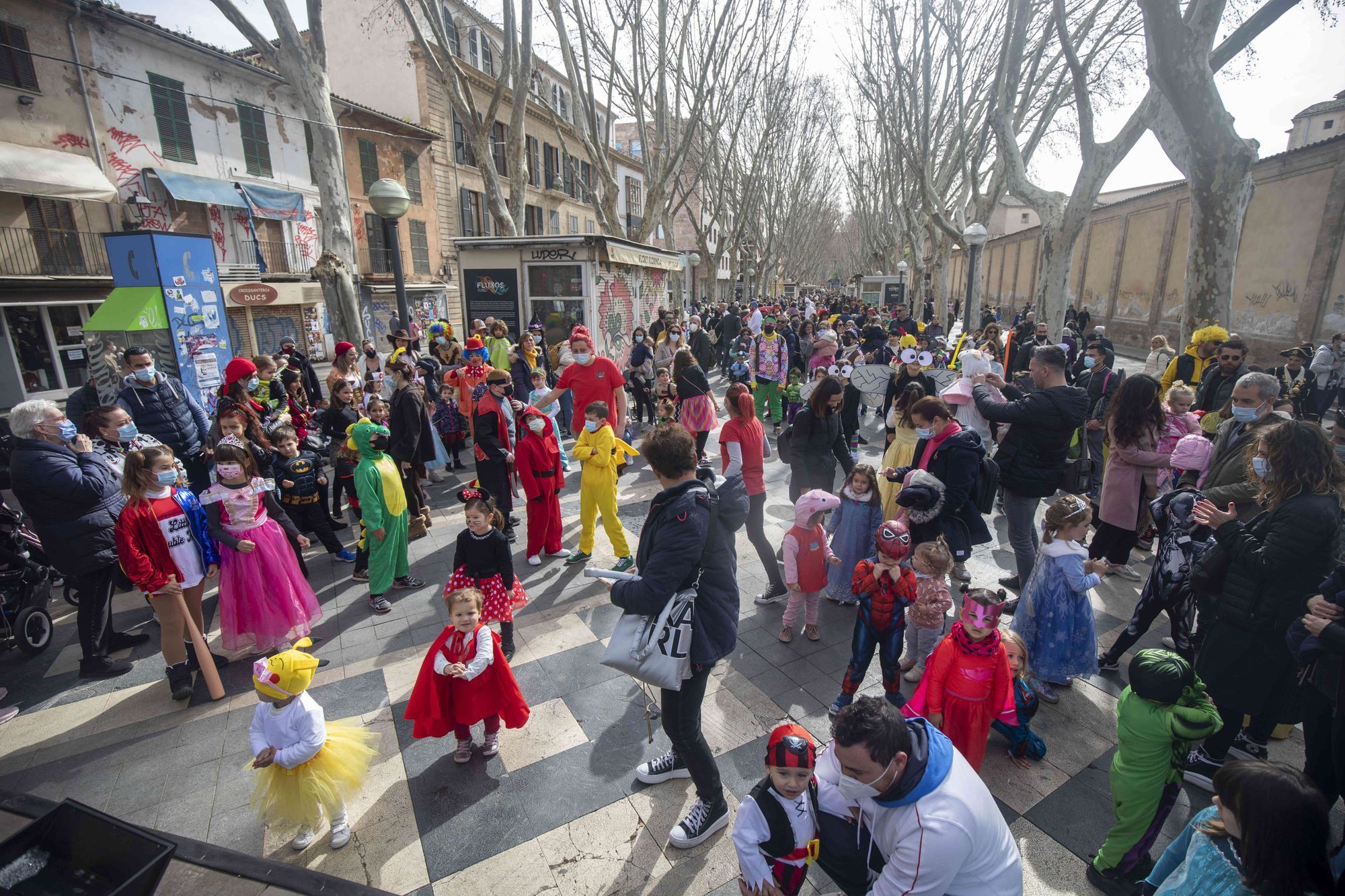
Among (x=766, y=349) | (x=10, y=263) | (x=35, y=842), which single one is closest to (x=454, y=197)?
(x=10, y=263)

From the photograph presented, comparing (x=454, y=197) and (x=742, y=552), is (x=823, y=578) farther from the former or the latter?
(x=454, y=197)

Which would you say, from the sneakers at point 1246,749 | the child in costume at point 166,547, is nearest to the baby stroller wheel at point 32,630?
the child in costume at point 166,547

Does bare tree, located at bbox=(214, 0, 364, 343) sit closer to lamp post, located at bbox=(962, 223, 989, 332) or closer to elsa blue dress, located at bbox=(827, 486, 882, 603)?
elsa blue dress, located at bbox=(827, 486, 882, 603)

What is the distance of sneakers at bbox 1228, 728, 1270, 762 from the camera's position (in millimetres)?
3234

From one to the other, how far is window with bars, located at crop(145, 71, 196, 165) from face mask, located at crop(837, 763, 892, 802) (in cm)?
2178

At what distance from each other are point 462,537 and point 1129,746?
143 inches

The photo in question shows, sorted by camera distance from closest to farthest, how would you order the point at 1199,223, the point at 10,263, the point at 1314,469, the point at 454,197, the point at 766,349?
the point at 1314,469 → the point at 1199,223 → the point at 766,349 → the point at 10,263 → the point at 454,197

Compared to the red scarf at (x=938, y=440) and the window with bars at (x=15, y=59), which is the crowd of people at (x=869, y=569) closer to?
the red scarf at (x=938, y=440)

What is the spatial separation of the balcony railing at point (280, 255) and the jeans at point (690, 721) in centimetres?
2113

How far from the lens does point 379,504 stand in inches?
194

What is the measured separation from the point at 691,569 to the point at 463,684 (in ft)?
4.98

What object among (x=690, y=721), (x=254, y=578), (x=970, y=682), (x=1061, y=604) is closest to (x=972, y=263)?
(x=1061, y=604)

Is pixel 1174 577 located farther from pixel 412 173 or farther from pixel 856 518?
pixel 412 173

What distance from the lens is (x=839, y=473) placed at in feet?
28.0
